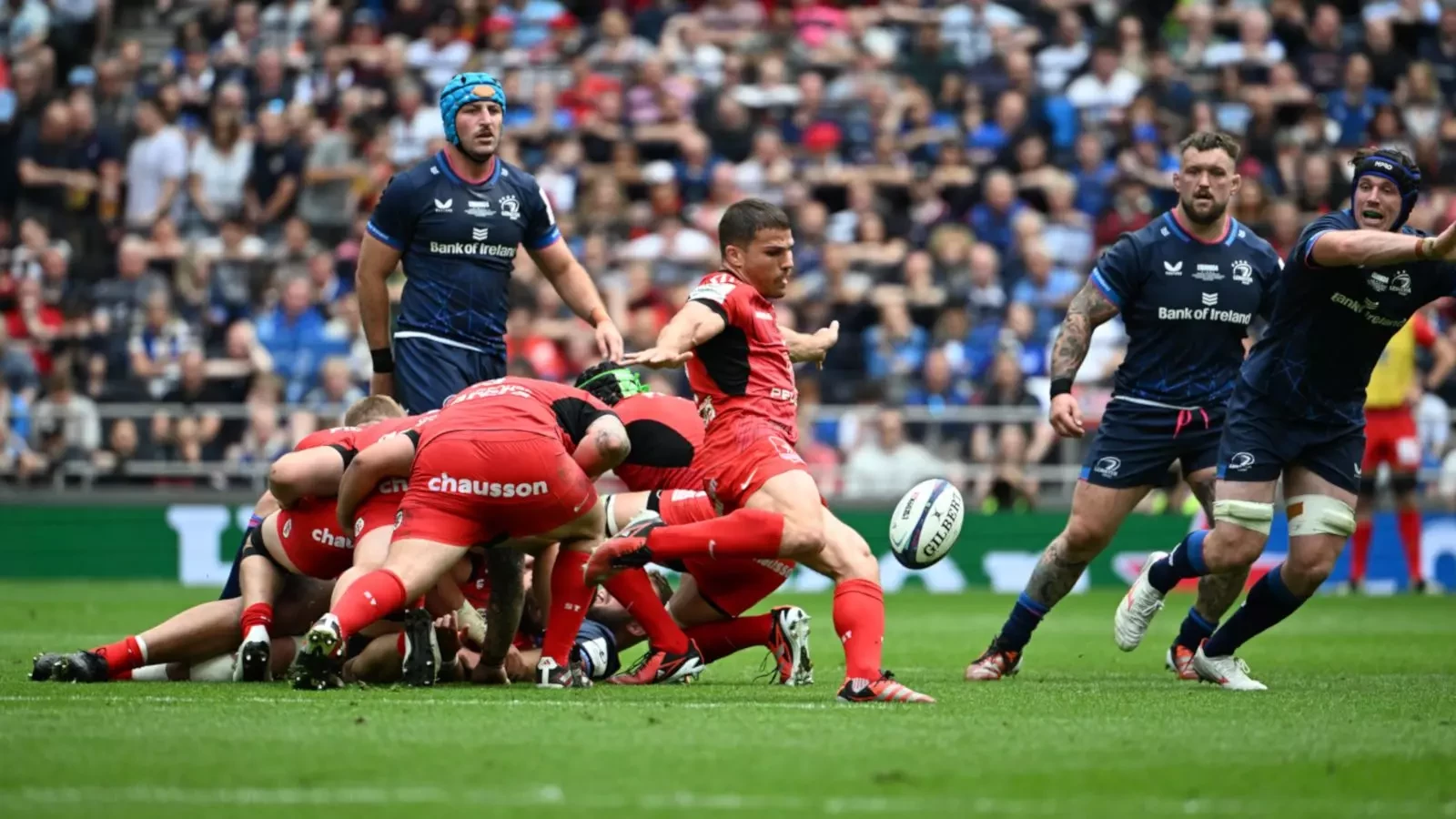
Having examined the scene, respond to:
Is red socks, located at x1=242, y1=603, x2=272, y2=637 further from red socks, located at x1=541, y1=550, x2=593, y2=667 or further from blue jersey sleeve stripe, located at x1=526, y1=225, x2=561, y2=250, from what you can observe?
blue jersey sleeve stripe, located at x1=526, y1=225, x2=561, y2=250

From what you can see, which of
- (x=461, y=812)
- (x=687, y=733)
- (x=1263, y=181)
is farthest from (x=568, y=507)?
(x=1263, y=181)

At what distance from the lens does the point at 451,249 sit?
10531 millimetres

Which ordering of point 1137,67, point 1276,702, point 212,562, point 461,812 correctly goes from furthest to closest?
1. point 1137,67
2. point 212,562
3. point 1276,702
4. point 461,812

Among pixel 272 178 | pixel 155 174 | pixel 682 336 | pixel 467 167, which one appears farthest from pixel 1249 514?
pixel 155 174

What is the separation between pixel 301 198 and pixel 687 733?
16.4 meters

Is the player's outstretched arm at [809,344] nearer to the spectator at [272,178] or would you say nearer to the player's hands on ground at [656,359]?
the player's hands on ground at [656,359]

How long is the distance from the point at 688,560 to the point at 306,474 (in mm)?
1749

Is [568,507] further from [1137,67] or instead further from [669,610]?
[1137,67]

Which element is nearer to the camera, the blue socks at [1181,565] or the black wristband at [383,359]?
the blue socks at [1181,565]

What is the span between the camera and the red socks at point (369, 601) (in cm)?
804

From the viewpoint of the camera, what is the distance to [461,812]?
5266 millimetres

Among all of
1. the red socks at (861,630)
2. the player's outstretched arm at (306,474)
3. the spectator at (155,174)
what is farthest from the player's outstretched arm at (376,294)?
the spectator at (155,174)

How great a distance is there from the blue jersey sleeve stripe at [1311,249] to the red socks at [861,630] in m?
2.43

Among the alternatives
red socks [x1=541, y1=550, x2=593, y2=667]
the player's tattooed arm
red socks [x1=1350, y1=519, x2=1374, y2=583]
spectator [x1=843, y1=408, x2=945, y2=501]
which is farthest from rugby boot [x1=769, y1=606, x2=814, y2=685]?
red socks [x1=1350, y1=519, x2=1374, y2=583]
